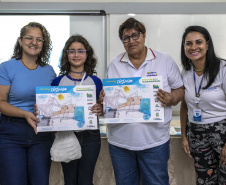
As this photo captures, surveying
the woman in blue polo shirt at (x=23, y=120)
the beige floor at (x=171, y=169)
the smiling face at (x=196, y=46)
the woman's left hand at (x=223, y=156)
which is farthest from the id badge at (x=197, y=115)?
the woman in blue polo shirt at (x=23, y=120)

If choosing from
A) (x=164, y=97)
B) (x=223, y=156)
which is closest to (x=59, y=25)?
(x=164, y=97)

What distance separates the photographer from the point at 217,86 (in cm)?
161

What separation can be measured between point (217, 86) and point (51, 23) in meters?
2.81

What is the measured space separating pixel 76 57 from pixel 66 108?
1.32 feet

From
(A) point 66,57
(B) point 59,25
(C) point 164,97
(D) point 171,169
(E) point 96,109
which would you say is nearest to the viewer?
(C) point 164,97

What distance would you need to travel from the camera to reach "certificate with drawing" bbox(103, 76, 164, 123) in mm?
1550

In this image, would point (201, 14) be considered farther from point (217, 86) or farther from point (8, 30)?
point (8, 30)

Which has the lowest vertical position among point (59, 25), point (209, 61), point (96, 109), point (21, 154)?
point (21, 154)

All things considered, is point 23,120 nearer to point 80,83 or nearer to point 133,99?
point 80,83

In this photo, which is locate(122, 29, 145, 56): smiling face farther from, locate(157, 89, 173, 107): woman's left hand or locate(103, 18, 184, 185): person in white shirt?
locate(157, 89, 173, 107): woman's left hand

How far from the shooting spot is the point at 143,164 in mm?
1621

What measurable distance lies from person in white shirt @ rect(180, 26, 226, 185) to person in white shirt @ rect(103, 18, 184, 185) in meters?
0.14

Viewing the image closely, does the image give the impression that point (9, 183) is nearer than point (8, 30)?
Yes

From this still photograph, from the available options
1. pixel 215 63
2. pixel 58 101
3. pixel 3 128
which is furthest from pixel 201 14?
pixel 3 128
